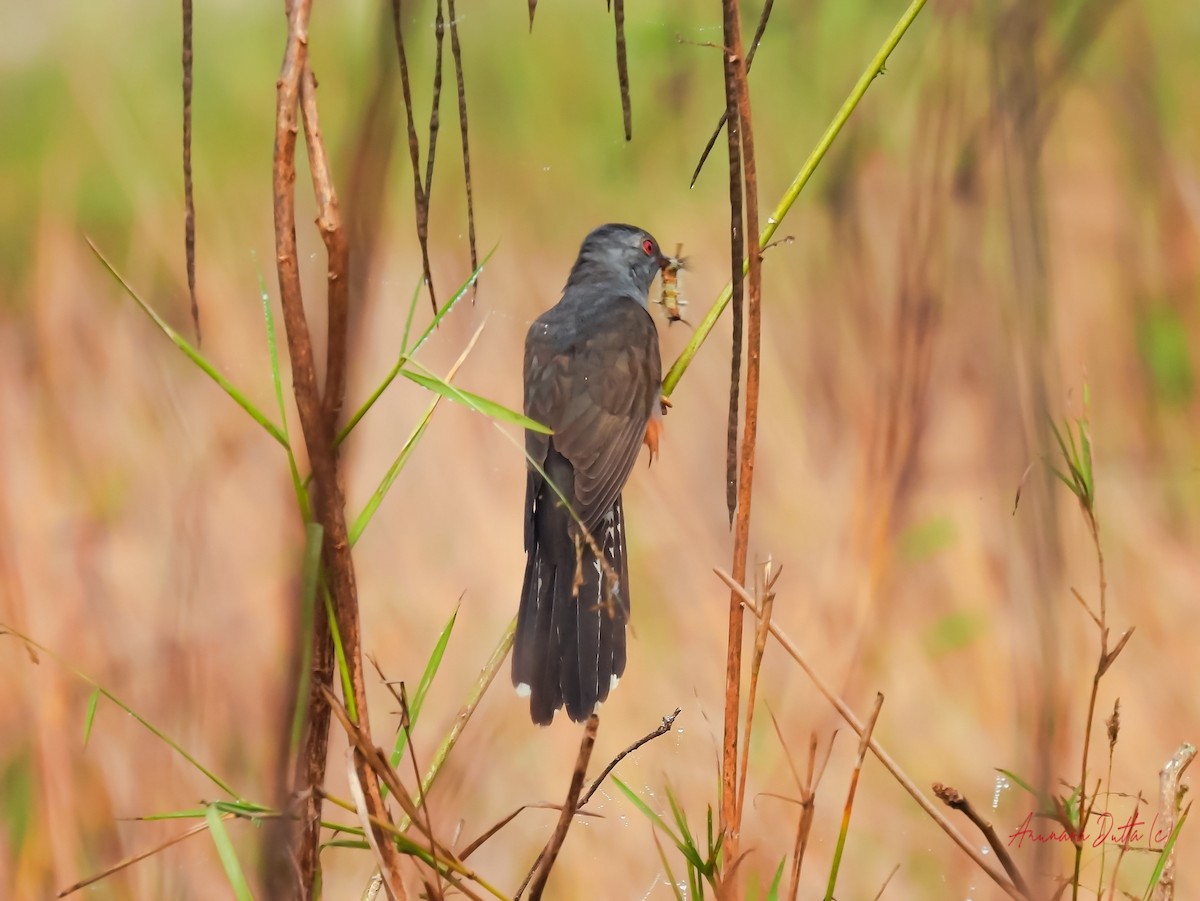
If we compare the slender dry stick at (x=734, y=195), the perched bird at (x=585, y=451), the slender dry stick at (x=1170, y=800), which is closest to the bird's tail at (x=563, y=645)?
the perched bird at (x=585, y=451)

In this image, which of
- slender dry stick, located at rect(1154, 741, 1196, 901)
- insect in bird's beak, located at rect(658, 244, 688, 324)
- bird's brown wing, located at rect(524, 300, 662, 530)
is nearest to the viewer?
slender dry stick, located at rect(1154, 741, 1196, 901)

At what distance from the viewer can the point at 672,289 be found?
1573 millimetres

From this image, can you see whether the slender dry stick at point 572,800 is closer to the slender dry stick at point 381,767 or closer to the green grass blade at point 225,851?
the slender dry stick at point 381,767

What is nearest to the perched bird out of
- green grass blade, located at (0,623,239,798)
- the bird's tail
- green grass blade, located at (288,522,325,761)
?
the bird's tail

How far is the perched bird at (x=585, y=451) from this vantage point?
1196mm

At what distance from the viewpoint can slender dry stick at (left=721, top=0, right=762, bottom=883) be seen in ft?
2.54

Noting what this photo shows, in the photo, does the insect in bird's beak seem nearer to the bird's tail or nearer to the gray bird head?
the gray bird head

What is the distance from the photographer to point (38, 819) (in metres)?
1.40

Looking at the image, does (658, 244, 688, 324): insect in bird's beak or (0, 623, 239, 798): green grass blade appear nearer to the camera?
(0, 623, 239, 798): green grass blade

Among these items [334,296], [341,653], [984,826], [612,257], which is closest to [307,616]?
[341,653]

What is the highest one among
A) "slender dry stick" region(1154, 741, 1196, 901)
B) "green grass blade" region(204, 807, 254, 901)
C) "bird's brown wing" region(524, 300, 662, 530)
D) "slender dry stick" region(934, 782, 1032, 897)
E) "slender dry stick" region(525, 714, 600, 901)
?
"bird's brown wing" region(524, 300, 662, 530)

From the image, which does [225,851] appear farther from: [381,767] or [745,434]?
[745,434]

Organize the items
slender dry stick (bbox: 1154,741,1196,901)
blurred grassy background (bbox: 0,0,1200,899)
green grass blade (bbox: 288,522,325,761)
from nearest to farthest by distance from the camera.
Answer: green grass blade (bbox: 288,522,325,761) < slender dry stick (bbox: 1154,741,1196,901) < blurred grassy background (bbox: 0,0,1200,899)

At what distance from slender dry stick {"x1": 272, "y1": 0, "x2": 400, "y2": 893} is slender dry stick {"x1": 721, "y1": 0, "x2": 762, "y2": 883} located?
323 millimetres
